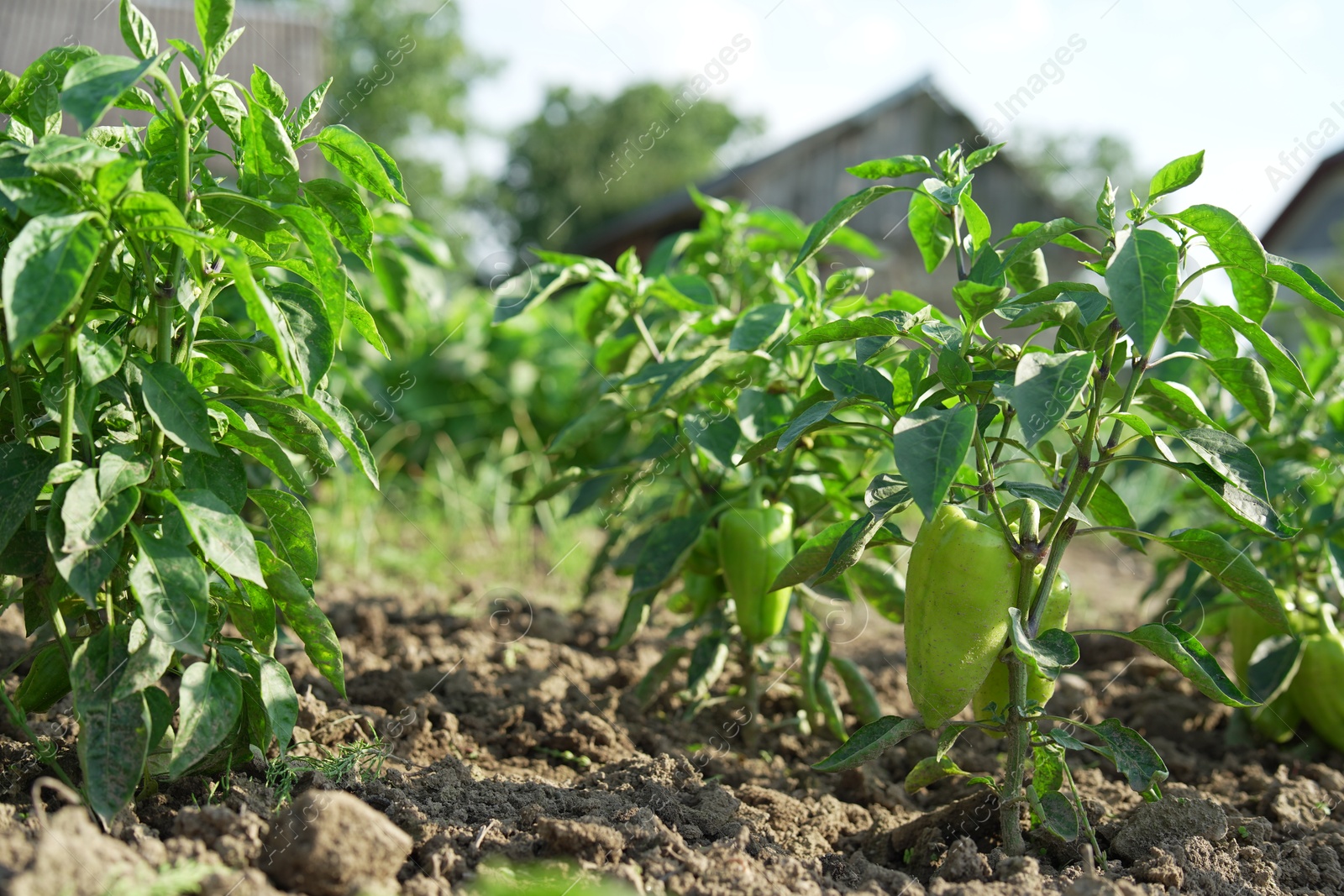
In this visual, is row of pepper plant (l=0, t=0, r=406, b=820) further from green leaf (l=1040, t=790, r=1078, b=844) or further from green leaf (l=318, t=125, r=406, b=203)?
green leaf (l=1040, t=790, r=1078, b=844)

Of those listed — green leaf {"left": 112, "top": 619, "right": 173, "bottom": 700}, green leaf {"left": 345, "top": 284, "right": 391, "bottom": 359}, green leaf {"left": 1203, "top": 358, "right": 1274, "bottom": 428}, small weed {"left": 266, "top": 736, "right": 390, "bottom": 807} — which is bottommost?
small weed {"left": 266, "top": 736, "right": 390, "bottom": 807}

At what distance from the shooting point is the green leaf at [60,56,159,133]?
1.17 metres

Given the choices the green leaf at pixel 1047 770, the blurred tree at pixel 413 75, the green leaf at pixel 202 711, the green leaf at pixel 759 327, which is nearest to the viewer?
the green leaf at pixel 202 711

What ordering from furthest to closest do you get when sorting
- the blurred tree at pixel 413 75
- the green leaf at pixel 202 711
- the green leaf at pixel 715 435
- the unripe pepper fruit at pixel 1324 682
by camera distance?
the blurred tree at pixel 413 75 < the unripe pepper fruit at pixel 1324 682 < the green leaf at pixel 715 435 < the green leaf at pixel 202 711

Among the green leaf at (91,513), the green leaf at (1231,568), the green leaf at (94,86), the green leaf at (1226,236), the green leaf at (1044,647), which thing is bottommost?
the green leaf at (91,513)

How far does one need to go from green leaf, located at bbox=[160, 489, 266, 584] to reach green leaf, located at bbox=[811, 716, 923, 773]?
37.5 inches

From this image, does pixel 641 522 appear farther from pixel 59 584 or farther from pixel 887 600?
pixel 59 584

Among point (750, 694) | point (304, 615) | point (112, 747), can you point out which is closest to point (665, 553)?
point (750, 694)

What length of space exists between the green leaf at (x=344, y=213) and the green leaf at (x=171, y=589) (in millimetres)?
541

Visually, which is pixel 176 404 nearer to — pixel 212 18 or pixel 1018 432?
pixel 212 18

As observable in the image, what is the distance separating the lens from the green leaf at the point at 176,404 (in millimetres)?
1376

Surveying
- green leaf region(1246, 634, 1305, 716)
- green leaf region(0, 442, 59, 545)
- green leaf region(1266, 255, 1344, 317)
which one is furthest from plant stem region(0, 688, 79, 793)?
green leaf region(1246, 634, 1305, 716)

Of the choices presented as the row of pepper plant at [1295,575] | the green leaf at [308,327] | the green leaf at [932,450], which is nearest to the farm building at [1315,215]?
the row of pepper plant at [1295,575]

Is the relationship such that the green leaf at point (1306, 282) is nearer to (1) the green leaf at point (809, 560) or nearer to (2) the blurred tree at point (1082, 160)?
(1) the green leaf at point (809, 560)
